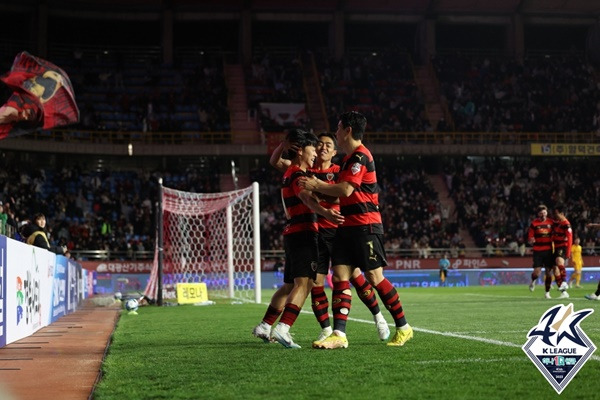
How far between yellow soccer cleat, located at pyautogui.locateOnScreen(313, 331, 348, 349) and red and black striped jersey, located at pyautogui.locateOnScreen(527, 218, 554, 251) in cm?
1231

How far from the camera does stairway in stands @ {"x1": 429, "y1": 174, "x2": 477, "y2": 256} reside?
133 ft

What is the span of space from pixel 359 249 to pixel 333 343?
2.69 ft

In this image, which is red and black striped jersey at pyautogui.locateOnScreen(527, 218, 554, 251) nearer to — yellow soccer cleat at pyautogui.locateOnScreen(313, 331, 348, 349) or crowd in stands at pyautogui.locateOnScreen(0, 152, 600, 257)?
yellow soccer cleat at pyautogui.locateOnScreen(313, 331, 348, 349)

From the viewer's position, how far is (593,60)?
50.5 meters

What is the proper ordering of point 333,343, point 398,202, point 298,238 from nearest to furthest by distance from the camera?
→ point 333,343, point 298,238, point 398,202

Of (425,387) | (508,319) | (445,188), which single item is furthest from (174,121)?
(425,387)

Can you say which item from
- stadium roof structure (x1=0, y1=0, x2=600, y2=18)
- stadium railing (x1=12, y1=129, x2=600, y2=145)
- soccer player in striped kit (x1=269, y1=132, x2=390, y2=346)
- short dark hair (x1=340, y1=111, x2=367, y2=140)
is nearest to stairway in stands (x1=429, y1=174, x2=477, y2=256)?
stadium railing (x1=12, y1=129, x2=600, y2=145)

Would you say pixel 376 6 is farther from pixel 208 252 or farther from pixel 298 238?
pixel 298 238

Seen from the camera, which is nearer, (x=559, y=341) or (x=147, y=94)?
(x=559, y=341)

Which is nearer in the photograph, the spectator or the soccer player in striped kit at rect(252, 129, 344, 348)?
the soccer player in striped kit at rect(252, 129, 344, 348)

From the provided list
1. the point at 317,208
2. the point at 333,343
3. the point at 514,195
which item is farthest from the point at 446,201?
the point at 317,208

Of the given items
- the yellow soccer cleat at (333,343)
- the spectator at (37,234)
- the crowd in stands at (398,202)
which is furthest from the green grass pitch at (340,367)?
the crowd in stands at (398,202)

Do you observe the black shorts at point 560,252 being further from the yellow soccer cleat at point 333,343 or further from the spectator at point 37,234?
the yellow soccer cleat at point 333,343

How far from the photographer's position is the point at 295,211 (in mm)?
7953
